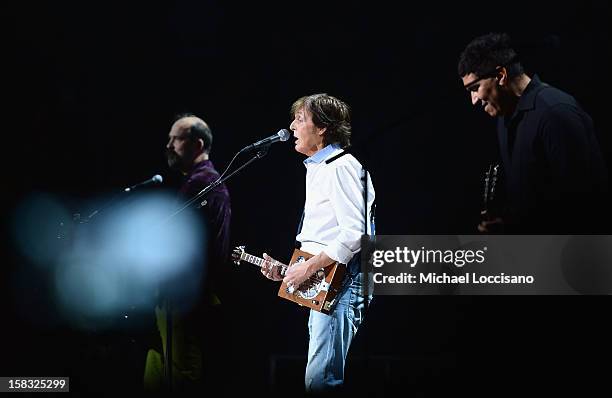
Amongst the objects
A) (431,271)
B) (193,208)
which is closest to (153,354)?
(193,208)

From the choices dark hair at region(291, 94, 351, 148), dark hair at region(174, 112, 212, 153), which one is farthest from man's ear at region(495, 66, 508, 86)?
dark hair at region(174, 112, 212, 153)

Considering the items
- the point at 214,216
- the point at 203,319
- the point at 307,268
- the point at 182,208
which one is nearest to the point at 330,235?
the point at 307,268

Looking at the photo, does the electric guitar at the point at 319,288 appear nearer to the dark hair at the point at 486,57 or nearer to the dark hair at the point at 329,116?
the dark hair at the point at 329,116

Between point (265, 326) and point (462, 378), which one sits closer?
point (462, 378)

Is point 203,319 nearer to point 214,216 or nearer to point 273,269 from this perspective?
point 214,216

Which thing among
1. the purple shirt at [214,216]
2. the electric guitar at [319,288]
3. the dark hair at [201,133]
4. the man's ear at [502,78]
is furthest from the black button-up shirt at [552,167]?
the dark hair at [201,133]

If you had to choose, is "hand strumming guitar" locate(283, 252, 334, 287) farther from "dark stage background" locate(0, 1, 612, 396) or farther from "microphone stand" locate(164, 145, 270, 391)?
"dark stage background" locate(0, 1, 612, 396)

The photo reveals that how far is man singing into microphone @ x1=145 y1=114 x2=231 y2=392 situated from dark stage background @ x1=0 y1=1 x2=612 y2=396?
0.30 m

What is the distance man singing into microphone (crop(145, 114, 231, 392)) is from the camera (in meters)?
3.37

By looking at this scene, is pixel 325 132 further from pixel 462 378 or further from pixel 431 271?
pixel 462 378

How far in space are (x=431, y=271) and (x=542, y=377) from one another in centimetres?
130

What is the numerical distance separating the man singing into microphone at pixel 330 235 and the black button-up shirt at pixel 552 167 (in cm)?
69

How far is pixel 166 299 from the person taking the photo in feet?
10.2

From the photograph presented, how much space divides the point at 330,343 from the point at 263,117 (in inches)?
69.2
